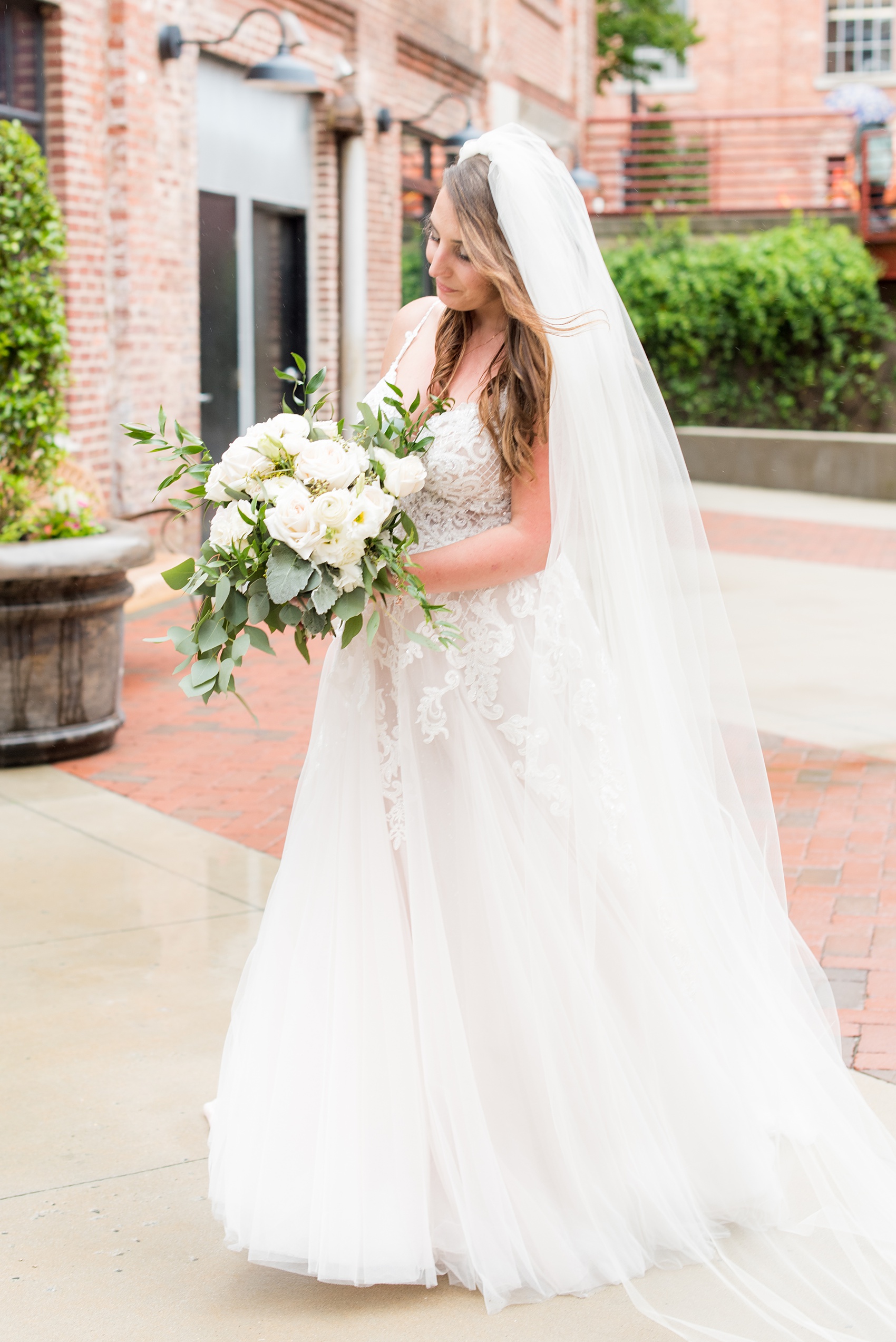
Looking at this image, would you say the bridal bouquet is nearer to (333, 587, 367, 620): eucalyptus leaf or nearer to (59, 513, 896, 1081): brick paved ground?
(333, 587, 367, 620): eucalyptus leaf

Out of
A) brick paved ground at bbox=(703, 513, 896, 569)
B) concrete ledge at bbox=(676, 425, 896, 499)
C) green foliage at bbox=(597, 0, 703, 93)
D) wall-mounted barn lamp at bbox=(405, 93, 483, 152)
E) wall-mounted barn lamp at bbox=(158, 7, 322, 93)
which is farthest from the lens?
green foliage at bbox=(597, 0, 703, 93)

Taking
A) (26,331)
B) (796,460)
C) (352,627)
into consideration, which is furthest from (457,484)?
(796,460)

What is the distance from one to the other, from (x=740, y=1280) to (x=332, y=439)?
63.5 inches

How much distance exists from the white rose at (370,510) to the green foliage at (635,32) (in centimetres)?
2648

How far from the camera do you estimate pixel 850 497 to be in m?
14.9

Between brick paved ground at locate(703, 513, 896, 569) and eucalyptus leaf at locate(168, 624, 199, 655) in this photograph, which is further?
brick paved ground at locate(703, 513, 896, 569)

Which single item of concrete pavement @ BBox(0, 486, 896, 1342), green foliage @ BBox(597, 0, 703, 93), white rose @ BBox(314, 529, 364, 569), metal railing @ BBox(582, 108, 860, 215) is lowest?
concrete pavement @ BBox(0, 486, 896, 1342)

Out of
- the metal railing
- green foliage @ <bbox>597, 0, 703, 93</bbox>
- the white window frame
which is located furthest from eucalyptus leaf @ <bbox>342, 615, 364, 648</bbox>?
the white window frame

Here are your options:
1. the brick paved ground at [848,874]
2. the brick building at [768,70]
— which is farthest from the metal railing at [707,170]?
the brick paved ground at [848,874]

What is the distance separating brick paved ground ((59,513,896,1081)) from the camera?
409 centimetres

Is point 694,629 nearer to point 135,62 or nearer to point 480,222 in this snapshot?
point 480,222

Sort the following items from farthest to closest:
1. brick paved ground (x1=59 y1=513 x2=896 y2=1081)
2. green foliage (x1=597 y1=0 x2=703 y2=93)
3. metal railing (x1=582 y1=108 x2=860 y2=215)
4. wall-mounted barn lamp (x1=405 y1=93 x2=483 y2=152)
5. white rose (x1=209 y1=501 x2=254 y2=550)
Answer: green foliage (x1=597 y1=0 x2=703 y2=93) < metal railing (x1=582 y1=108 x2=860 y2=215) < wall-mounted barn lamp (x1=405 y1=93 x2=483 y2=152) < brick paved ground (x1=59 y1=513 x2=896 y2=1081) < white rose (x1=209 y1=501 x2=254 y2=550)

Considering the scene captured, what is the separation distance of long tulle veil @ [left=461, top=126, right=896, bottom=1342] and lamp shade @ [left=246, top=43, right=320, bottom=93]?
7828mm

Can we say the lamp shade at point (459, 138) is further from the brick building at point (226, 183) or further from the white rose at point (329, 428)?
the white rose at point (329, 428)
